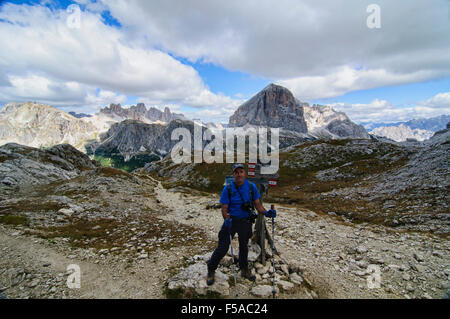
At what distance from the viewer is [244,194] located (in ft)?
27.4

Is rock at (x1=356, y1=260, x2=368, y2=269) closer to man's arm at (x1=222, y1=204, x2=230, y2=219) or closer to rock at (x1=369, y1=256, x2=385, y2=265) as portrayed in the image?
rock at (x1=369, y1=256, x2=385, y2=265)

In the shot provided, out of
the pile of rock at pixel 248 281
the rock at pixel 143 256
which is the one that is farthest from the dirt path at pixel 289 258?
the pile of rock at pixel 248 281

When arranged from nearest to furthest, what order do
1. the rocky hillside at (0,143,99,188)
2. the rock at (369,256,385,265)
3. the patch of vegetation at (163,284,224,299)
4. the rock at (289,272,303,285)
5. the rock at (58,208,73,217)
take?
the patch of vegetation at (163,284,224,299) → the rock at (289,272,303,285) → the rock at (369,256,385,265) → the rock at (58,208,73,217) → the rocky hillside at (0,143,99,188)

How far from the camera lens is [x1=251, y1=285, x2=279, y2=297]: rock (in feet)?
26.3

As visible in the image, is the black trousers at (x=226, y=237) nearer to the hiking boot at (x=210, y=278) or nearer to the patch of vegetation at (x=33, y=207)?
the hiking boot at (x=210, y=278)

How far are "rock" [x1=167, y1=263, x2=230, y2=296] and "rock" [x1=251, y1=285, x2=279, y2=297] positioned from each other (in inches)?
44.7

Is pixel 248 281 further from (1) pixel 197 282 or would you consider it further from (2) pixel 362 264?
(2) pixel 362 264

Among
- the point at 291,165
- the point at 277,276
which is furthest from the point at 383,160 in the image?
the point at 277,276

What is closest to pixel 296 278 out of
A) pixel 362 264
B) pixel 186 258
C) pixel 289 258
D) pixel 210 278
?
pixel 289 258

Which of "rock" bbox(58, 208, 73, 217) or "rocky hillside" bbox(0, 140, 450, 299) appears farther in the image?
"rock" bbox(58, 208, 73, 217)

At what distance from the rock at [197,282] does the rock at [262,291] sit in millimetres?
1134

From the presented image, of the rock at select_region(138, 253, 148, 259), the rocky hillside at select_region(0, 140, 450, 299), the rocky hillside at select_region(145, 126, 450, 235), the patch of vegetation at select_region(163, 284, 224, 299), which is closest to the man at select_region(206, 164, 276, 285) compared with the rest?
the patch of vegetation at select_region(163, 284, 224, 299)

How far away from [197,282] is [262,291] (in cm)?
282

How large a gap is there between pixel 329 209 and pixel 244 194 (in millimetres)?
25261
